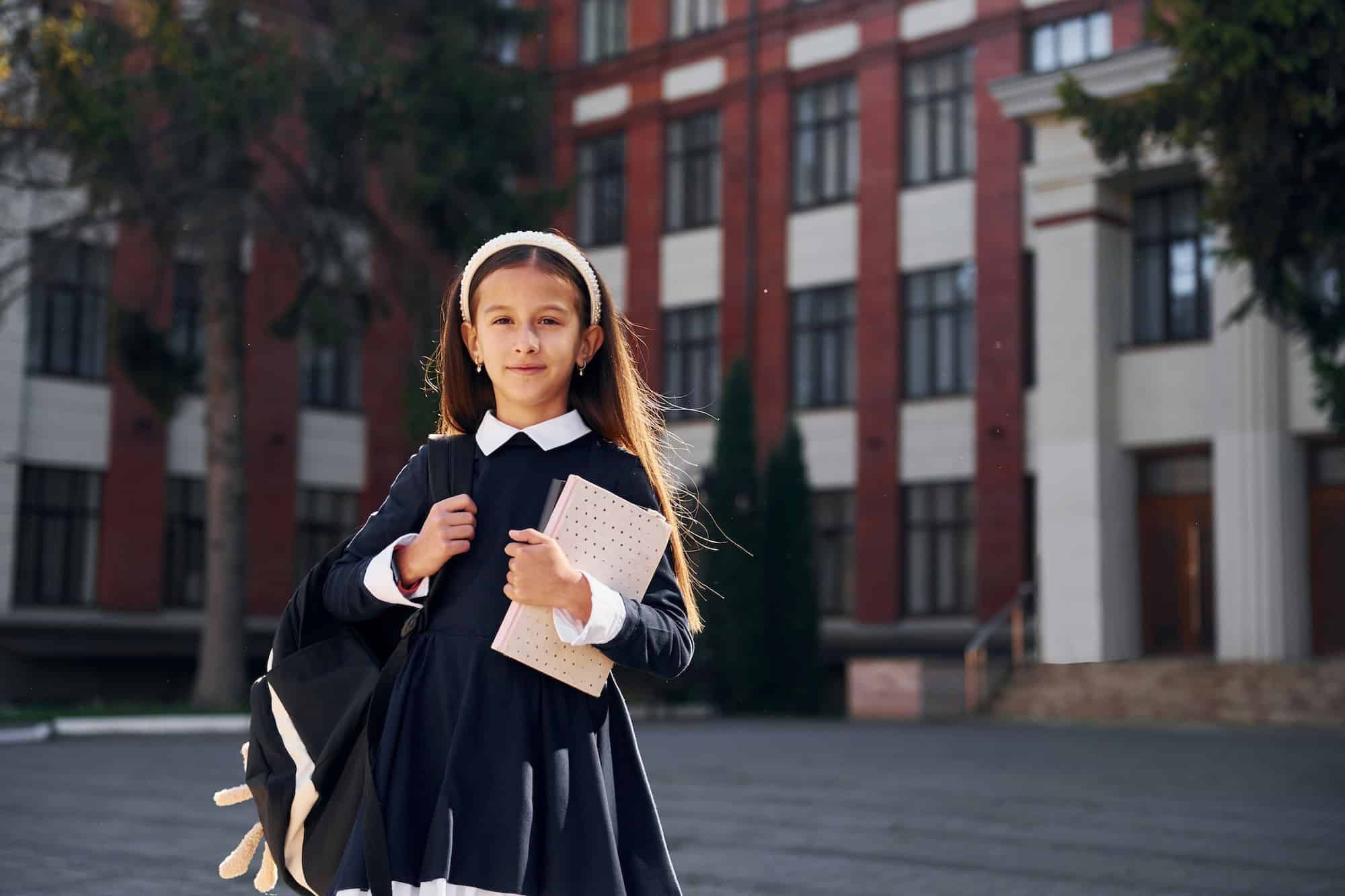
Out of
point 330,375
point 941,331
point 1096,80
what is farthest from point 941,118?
point 330,375

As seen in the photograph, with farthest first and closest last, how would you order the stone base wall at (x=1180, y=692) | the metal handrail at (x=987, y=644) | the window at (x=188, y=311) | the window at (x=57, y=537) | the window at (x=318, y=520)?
the window at (x=318, y=520) < the window at (x=188, y=311) < the window at (x=57, y=537) < the metal handrail at (x=987, y=644) < the stone base wall at (x=1180, y=692)

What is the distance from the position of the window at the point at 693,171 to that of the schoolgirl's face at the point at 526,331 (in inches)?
1109

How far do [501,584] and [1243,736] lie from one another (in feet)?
58.2

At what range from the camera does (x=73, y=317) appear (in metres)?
26.3

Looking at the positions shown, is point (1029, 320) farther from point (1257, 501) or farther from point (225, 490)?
point (225, 490)

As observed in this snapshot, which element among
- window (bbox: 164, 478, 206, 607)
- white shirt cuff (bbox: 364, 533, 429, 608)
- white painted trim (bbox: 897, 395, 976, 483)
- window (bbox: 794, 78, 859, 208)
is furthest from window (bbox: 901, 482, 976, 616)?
white shirt cuff (bbox: 364, 533, 429, 608)

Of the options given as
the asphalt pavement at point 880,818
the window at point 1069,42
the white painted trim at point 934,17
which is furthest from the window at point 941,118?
the asphalt pavement at point 880,818

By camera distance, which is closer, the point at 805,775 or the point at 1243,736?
the point at 805,775

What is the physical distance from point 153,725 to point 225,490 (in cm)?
422

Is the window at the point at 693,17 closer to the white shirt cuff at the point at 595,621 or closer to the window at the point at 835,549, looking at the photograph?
the window at the point at 835,549

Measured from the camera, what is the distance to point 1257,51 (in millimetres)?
10750

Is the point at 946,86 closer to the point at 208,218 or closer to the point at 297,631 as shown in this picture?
the point at 208,218

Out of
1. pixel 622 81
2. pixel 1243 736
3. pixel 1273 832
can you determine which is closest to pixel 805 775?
pixel 1273 832

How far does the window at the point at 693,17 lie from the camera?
31.5 m
